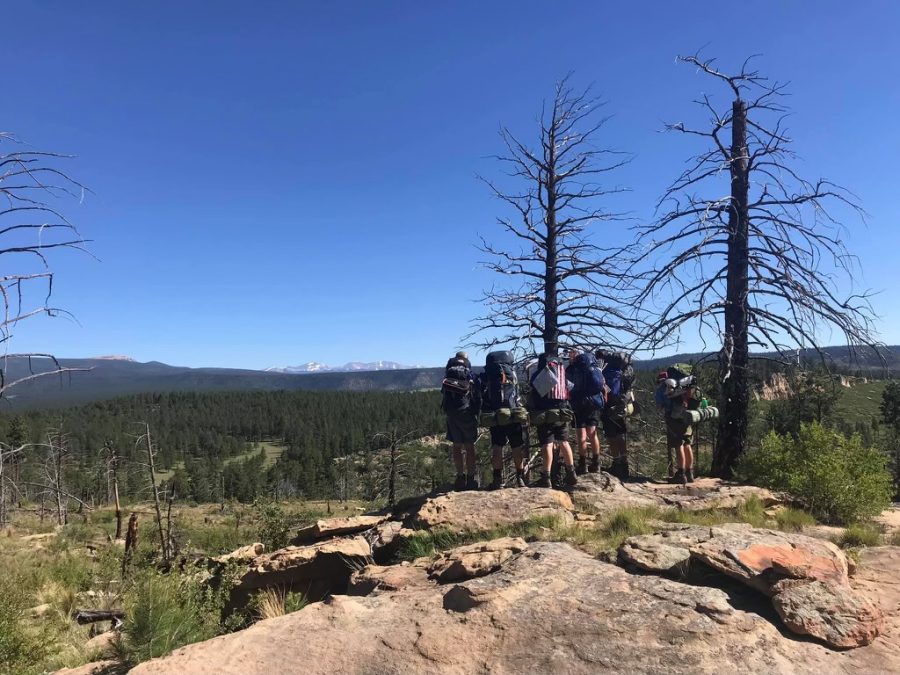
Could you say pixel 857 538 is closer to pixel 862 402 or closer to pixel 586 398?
pixel 586 398

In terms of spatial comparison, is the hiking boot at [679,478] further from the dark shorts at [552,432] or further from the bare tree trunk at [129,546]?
the bare tree trunk at [129,546]

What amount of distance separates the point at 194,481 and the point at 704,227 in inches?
3507

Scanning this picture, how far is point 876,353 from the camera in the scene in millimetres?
8906

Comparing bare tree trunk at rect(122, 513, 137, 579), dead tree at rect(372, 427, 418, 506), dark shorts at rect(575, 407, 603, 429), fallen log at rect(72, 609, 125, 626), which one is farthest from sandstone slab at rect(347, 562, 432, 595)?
dead tree at rect(372, 427, 418, 506)

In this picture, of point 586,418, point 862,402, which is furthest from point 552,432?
point 862,402

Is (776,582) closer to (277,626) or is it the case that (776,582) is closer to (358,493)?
(277,626)

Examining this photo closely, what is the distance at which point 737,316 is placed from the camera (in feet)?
32.9

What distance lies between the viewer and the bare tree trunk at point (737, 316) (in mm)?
9953

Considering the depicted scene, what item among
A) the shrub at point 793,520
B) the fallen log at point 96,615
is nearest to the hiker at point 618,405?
the shrub at point 793,520

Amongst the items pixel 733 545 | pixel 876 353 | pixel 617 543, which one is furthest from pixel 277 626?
pixel 876 353

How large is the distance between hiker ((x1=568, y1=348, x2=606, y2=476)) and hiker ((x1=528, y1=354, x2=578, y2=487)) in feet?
2.04

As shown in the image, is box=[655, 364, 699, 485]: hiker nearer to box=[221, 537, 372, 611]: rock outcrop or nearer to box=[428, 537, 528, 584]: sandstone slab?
box=[428, 537, 528, 584]: sandstone slab

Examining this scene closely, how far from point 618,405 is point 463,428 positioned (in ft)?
9.68

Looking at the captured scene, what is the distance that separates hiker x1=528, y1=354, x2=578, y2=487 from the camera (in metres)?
8.15
